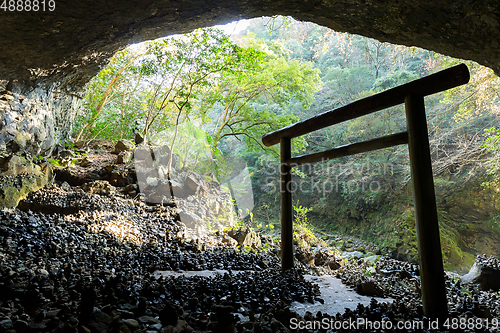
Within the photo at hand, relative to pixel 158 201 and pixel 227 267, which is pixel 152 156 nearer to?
pixel 158 201

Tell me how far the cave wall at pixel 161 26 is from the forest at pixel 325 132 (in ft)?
9.96

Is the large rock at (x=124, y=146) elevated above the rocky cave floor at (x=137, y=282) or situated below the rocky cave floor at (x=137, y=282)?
above

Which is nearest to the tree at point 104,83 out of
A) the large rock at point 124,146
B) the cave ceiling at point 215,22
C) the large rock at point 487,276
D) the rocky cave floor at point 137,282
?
the large rock at point 124,146

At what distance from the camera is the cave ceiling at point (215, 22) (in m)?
1.74

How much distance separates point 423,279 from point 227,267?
246 centimetres

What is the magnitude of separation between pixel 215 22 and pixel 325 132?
12182 mm

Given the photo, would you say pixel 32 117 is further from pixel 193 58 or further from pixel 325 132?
pixel 325 132

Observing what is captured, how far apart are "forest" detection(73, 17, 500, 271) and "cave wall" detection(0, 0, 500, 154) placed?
9.96 ft

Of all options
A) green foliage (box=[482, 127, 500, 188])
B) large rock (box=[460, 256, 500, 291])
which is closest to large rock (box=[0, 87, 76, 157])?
large rock (box=[460, 256, 500, 291])

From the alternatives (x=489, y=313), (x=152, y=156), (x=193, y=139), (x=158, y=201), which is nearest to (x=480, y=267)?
(x=489, y=313)

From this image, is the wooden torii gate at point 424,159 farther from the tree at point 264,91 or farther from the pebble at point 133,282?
the tree at point 264,91

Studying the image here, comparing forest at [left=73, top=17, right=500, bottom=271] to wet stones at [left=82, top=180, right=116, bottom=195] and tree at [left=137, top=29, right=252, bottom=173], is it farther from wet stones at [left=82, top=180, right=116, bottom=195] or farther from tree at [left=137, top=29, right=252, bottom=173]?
wet stones at [left=82, top=180, right=116, bottom=195]

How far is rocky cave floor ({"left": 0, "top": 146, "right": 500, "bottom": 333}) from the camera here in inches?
52.0

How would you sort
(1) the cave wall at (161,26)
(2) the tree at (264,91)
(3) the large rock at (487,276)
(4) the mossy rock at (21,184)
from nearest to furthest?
(1) the cave wall at (161,26) < (3) the large rock at (487,276) < (4) the mossy rock at (21,184) < (2) the tree at (264,91)
